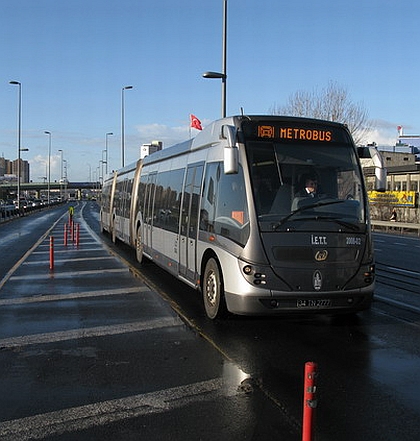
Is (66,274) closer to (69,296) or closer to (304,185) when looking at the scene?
(69,296)

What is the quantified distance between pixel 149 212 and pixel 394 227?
29.0 m

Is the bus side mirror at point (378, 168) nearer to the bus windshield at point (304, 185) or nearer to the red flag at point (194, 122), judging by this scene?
the bus windshield at point (304, 185)

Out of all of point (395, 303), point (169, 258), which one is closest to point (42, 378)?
point (169, 258)

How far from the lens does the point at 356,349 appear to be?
6500 millimetres

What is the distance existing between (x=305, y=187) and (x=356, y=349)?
2229mm

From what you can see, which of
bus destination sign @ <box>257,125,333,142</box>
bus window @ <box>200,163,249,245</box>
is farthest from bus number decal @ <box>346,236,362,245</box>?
bus destination sign @ <box>257,125,333,142</box>

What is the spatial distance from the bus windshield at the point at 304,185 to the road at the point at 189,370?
1634mm

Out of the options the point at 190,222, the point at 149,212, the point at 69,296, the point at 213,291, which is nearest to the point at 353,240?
the point at 213,291

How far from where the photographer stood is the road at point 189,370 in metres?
4.27

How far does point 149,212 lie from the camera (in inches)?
530

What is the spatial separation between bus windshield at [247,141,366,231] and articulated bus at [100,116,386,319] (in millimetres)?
14

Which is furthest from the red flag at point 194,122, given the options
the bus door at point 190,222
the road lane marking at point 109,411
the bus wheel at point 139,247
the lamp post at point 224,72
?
the road lane marking at point 109,411

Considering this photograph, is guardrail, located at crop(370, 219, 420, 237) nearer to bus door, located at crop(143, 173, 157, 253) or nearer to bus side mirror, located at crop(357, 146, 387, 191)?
bus door, located at crop(143, 173, 157, 253)

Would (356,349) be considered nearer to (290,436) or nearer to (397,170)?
(290,436)
